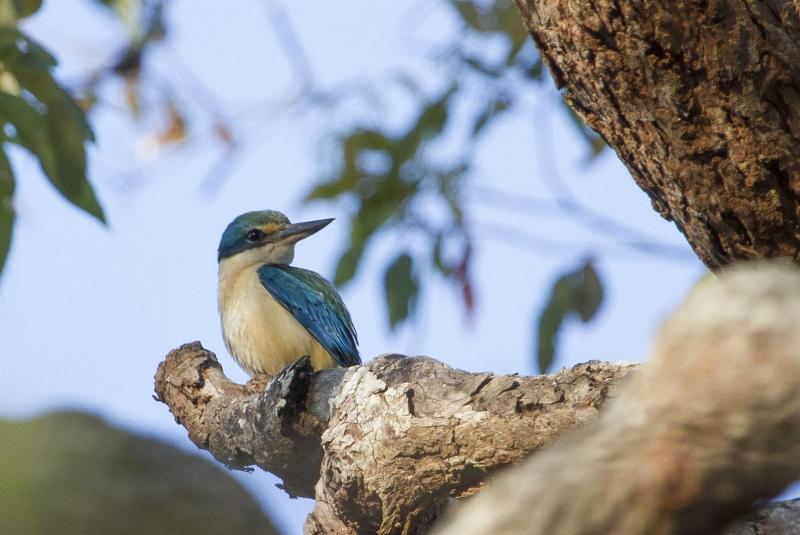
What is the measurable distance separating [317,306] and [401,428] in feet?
10.9

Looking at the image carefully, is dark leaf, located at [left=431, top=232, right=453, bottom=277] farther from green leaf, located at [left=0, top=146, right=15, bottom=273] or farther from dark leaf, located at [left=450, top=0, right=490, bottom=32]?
green leaf, located at [left=0, top=146, right=15, bottom=273]

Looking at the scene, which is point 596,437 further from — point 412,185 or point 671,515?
point 412,185

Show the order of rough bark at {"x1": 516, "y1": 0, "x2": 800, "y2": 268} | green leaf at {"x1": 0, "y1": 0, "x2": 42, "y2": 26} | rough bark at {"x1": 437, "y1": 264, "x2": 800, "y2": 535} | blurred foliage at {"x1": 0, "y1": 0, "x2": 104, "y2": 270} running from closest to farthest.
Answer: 1. rough bark at {"x1": 437, "y1": 264, "x2": 800, "y2": 535}
2. rough bark at {"x1": 516, "y1": 0, "x2": 800, "y2": 268}
3. blurred foliage at {"x1": 0, "y1": 0, "x2": 104, "y2": 270}
4. green leaf at {"x1": 0, "y1": 0, "x2": 42, "y2": 26}

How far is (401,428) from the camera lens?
3475mm

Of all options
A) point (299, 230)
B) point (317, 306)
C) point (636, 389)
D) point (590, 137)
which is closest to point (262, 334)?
point (317, 306)

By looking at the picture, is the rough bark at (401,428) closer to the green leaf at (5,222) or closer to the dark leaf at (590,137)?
the green leaf at (5,222)

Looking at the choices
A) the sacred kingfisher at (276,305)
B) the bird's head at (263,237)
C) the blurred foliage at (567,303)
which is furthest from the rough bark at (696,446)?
the bird's head at (263,237)

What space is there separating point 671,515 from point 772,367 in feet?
0.76

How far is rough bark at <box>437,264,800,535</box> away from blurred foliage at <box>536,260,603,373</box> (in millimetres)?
4267

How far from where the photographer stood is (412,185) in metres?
6.81

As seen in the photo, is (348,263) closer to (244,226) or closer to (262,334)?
(262,334)

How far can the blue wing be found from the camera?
6543 millimetres

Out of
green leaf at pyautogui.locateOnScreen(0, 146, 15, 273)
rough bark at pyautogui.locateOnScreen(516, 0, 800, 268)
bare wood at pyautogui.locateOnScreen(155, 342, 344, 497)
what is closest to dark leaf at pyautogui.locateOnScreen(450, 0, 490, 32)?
bare wood at pyautogui.locateOnScreen(155, 342, 344, 497)

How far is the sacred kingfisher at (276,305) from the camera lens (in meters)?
6.44
